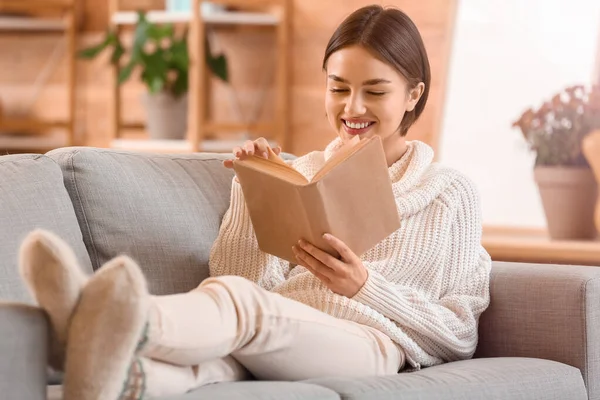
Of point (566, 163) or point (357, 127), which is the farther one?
point (566, 163)

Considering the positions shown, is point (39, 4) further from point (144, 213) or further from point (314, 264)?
point (314, 264)

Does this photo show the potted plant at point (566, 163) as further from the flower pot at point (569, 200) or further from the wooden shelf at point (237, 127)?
the wooden shelf at point (237, 127)

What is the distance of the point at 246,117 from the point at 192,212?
2.27 meters

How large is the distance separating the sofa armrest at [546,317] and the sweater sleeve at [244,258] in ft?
1.44

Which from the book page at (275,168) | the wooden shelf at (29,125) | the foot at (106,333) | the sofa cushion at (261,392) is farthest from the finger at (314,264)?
the wooden shelf at (29,125)

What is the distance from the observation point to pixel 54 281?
129 cm

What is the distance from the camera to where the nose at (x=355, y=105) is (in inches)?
76.7

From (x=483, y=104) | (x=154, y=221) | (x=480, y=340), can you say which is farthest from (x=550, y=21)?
(x=154, y=221)

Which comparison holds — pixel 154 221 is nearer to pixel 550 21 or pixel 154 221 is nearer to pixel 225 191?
pixel 225 191

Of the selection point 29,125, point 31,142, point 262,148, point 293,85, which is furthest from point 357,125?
point 31,142

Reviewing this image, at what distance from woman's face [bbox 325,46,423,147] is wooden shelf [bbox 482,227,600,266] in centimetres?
125

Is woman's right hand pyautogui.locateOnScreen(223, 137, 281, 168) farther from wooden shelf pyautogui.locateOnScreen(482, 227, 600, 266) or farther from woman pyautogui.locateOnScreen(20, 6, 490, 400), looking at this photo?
wooden shelf pyautogui.locateOnScreen(482, 227, 600, 266)

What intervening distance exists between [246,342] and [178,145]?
268cm

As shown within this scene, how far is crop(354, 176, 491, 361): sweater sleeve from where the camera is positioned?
1.81 m
